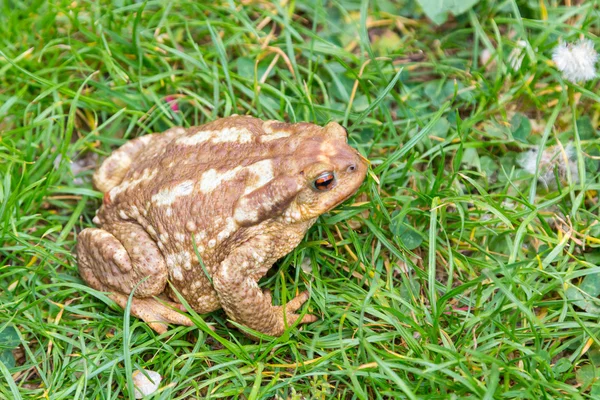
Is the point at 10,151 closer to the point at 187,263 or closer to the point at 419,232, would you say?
the point at 187,263

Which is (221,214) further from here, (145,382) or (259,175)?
(145,382)

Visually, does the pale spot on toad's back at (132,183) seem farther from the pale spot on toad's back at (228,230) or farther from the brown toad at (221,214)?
the pale spot on toad's back at (228,230)

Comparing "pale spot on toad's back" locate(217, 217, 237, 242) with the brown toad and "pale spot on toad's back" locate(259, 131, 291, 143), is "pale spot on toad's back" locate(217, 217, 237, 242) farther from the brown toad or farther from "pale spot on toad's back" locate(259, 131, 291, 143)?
"pale spot on toad's back" locate(259, 131, 291, 143)

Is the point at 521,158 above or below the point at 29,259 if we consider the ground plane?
below

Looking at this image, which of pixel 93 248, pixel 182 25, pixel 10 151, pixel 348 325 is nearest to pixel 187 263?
pixel 93 248

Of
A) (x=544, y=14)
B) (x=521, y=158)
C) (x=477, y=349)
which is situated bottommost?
(x=477, y=349)

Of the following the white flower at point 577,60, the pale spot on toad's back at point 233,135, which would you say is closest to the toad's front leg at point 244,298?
the pale spot on toad's back at point 233,135
